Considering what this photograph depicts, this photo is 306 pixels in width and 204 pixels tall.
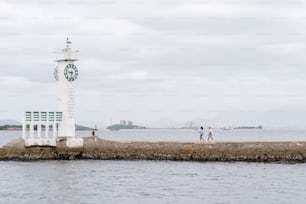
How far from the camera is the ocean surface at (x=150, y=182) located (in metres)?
31.1

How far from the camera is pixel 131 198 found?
31.0 metres

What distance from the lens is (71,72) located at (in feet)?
170

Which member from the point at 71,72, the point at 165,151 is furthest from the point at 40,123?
the point at 165,151

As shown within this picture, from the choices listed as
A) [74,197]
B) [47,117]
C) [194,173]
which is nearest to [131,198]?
[74,197]

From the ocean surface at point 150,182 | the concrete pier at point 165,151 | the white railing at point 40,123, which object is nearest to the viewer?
the ocean surface at point 150,182

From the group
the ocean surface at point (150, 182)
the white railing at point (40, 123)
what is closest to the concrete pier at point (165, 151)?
the white railing at point (40, 123)

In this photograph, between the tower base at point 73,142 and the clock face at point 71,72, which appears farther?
the clock face at point 71,72

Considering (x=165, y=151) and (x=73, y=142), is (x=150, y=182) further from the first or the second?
(x=73, y=142)

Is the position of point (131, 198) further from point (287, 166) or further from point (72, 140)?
point (72, 140)

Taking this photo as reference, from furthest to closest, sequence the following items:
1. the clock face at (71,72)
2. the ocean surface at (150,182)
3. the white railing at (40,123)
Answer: the clock face at (71,72), the white railing at (40,123), the ocean surface at (150,182)

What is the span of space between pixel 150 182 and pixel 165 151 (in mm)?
11871

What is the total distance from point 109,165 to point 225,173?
10.0 meters

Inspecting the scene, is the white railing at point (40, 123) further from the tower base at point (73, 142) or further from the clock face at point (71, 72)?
the clock face at point (71, 72)

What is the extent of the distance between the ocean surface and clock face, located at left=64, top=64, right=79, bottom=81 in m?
7.37
